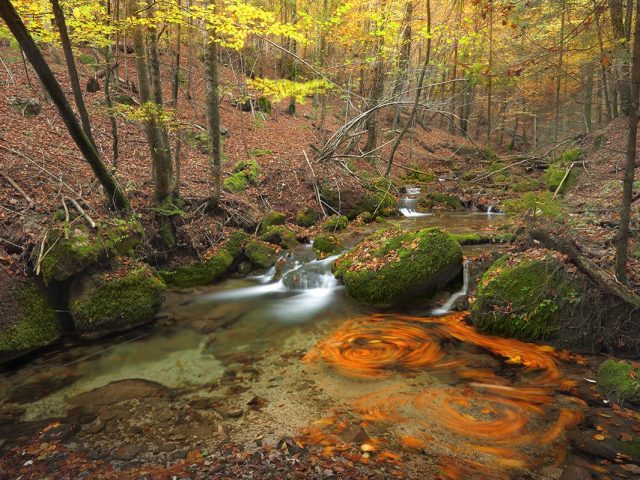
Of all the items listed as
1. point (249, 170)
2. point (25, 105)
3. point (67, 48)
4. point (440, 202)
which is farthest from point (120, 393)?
point (440, 202)

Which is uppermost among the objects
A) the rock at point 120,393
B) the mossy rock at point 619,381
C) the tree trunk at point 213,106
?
the tree trunk at point 213,106

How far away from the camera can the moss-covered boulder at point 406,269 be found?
845 cm

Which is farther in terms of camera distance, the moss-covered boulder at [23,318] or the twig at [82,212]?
the twig at [82,212]

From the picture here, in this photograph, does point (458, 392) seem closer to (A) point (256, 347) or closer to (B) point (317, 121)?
(A) point (256, 347)

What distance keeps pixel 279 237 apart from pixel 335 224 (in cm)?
233

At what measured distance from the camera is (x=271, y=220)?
41.1ft

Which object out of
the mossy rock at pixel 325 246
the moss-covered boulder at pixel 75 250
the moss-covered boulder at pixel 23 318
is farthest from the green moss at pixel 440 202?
the moss-covered boulder at pixel 23 318

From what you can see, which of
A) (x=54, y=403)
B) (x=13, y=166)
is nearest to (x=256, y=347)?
(x=54, y=403)

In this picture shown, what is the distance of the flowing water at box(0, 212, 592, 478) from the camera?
4379 millimetres

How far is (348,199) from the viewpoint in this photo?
49.2ft

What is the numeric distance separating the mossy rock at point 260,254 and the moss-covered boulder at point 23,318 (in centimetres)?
475

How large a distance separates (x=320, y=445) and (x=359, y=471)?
0.58 m

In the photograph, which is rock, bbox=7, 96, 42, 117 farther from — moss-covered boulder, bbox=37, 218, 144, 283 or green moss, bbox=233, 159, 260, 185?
moss-covered boulder, bbox=37, 218, 144, 283

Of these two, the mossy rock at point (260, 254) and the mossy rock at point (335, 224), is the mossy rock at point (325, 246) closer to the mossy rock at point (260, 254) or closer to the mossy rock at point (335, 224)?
the mossy rock at point (260, 254)
